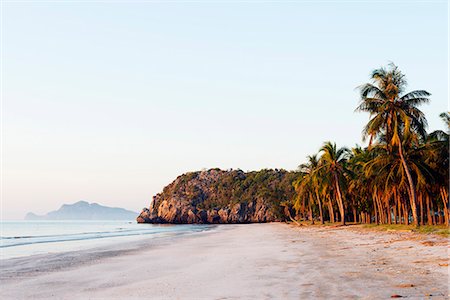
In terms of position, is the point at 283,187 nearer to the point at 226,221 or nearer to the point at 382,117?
the point at 226,221

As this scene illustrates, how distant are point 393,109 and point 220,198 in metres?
139

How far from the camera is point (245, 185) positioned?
171750mm

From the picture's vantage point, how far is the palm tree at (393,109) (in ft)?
115

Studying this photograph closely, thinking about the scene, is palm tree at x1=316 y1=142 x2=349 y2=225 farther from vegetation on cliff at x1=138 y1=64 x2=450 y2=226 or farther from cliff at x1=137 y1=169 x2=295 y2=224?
cliff at x1=137 y1=169 x2=295 y2=224

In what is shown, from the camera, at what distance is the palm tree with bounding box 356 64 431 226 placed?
115ft

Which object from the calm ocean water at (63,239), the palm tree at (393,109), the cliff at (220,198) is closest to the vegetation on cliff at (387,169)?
the palm tree at (393,109)

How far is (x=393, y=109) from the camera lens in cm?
3581

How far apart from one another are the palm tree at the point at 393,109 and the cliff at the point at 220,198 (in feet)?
311

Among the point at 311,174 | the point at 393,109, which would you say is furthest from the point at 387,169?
the point at 311,174

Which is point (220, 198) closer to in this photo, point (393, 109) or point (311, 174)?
point (311, 174)

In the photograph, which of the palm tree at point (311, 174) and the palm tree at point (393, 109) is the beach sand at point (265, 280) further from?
the palm tree at point (311, 174)

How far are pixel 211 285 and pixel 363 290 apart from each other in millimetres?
4039

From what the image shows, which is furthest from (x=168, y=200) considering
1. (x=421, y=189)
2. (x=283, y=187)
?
(x=421, y=189)

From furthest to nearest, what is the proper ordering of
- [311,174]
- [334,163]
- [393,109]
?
[311,174] → [334,163] → [393,109]
